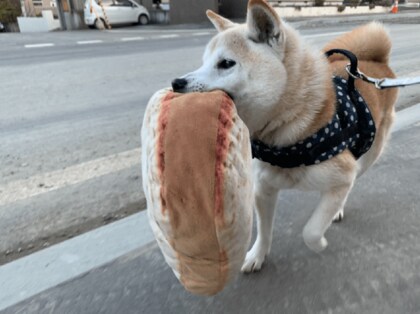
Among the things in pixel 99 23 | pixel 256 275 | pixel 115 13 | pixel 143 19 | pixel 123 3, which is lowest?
pixel 143 19

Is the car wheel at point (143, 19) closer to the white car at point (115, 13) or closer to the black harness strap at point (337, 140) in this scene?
the white car at point (115, 13)

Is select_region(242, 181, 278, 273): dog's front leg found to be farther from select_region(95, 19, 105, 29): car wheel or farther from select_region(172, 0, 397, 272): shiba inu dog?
select_region(95, 19, 105, 29): car wheel

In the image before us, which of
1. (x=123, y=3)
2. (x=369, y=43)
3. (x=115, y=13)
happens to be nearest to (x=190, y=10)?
(x=123, y=3)

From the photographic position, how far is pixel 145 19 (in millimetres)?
21688

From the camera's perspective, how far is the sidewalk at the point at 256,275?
1.67m

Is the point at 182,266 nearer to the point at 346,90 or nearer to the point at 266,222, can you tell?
the point at 266,222

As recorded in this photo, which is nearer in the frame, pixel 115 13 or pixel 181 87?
pixel 181 87

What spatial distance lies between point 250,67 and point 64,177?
68.8 inches

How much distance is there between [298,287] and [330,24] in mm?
16381

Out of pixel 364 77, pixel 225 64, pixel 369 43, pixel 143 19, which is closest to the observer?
pixel 225 64

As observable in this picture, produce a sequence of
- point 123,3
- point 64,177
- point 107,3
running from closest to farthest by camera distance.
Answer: point 64,177
point 107,3
point 123,3

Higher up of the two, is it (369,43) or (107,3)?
(369,43)

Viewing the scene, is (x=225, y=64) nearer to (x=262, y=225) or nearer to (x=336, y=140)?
(x=336, y=140)

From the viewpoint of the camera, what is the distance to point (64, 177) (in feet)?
9.12
